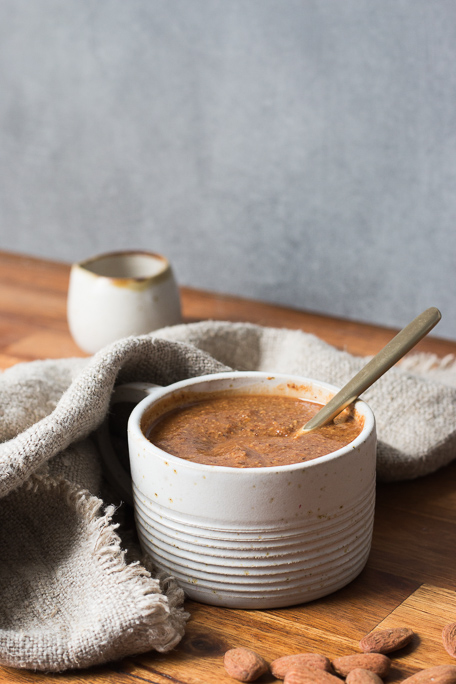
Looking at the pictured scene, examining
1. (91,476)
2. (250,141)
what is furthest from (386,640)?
(250,141)

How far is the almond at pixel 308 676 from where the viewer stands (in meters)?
0.54

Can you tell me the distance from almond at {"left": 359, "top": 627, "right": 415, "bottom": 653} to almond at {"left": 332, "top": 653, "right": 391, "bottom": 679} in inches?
0.5

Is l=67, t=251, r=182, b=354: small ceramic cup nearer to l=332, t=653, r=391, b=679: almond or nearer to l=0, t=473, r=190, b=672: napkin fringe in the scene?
l=0, t=473, r=190, b=672: napkin fringe

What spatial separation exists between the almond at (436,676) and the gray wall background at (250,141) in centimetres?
71

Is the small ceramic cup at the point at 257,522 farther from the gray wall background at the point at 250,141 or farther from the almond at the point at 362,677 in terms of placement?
the gray wall background at the point at 250,141

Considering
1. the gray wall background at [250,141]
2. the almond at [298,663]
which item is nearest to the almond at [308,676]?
the almond at [298,663]

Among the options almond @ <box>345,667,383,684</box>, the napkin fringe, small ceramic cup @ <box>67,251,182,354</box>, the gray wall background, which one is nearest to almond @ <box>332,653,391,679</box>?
almond @ <box>345,667,383,684</box>

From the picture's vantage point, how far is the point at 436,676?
544 mm

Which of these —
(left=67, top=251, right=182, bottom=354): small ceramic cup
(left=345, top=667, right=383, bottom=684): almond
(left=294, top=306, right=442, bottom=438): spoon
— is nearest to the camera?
(left=345, top=667, right=383, bottom=684): almond

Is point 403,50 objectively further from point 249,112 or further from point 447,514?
point 447,514

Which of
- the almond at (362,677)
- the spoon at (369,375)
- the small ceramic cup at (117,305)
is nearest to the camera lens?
the almond at (362,677)

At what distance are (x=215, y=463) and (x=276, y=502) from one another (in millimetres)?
59

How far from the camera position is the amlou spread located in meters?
0.63

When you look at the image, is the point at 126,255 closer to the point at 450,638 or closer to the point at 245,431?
the point at 245,431
